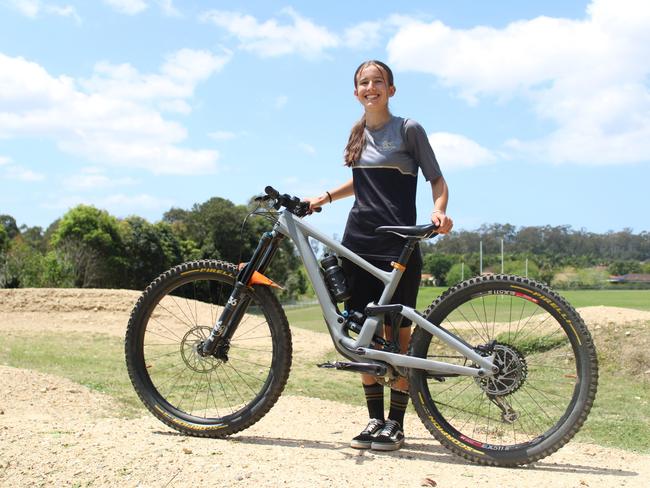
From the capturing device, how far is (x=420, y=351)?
448 cm

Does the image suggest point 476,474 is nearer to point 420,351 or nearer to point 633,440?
point 420,351

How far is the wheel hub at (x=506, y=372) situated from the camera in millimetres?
4320

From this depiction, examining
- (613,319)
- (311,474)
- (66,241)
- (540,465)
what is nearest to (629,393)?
(613,319)

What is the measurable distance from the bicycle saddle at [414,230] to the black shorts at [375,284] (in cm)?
29

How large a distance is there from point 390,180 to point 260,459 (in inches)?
80.5

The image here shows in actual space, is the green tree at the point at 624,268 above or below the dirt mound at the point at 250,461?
above

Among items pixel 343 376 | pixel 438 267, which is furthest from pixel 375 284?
pixel 438 267

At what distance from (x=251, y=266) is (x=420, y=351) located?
1344mm

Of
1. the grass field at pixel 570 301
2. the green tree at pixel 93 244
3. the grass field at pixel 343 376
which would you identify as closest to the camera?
the grass field at pixel 343 376

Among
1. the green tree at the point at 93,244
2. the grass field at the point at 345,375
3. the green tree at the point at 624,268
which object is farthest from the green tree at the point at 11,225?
the green tree at the point at 624,268

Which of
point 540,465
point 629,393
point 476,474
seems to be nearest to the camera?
point 476,474

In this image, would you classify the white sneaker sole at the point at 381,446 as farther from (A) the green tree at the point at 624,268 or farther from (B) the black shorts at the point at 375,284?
(A) the green tree at the point at 624,268

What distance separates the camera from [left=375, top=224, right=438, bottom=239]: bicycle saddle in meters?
4.42

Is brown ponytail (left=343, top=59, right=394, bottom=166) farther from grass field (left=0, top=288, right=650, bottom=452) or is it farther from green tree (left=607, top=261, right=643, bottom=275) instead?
green tree (left=607, top=261, right=643, bottom=275)
